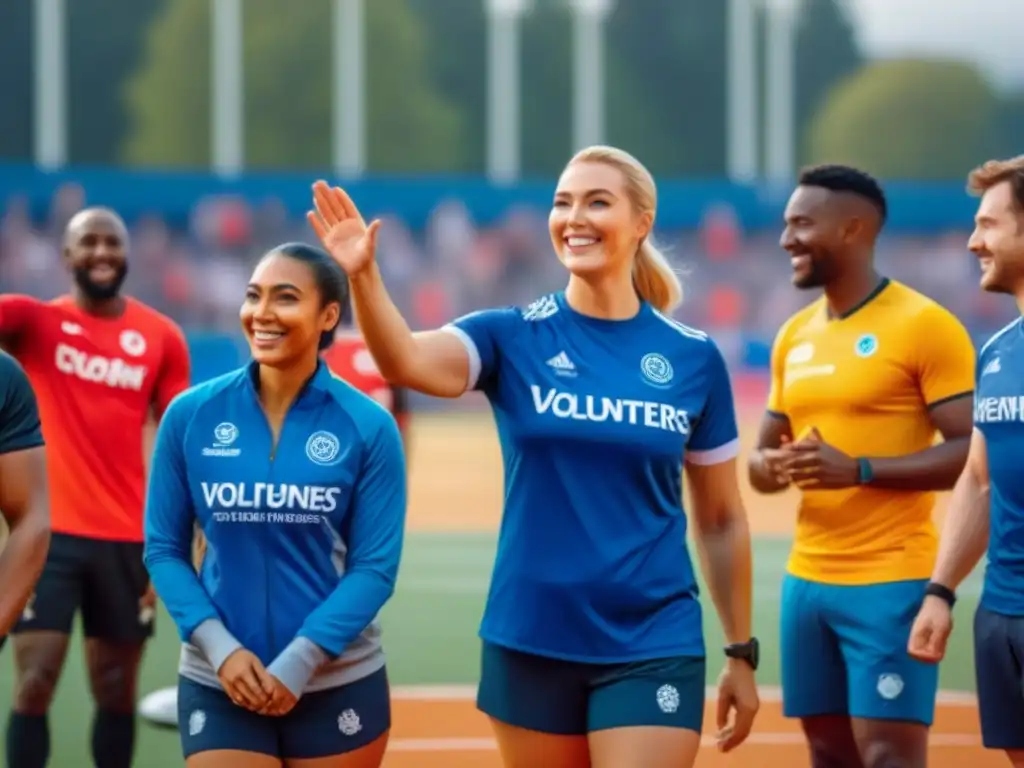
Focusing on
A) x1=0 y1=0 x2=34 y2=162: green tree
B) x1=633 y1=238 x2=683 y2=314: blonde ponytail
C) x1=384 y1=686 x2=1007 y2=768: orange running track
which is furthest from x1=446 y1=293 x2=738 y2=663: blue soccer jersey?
x1=0 y1=0 x2=34 y2=162: green tree

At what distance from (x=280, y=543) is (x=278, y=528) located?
0.05 metres

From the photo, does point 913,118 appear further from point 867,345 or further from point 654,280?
point 654,280

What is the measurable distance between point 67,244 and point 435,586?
772cm

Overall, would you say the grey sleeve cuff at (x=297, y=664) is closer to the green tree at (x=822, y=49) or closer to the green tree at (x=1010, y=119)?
the green tree at (x=1010, y=119)

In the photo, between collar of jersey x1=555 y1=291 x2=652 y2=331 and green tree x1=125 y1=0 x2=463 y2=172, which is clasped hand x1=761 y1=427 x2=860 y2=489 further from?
green tree x1=125 y1=0 x2=463 y2=172

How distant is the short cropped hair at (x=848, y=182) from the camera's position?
677 centimetres

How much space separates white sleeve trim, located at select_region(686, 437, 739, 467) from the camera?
5.25 m

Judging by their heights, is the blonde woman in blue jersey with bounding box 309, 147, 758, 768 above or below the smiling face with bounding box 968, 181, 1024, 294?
below

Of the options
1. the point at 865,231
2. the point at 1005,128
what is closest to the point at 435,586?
the point at 865,231

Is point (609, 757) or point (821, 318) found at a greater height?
point (821, 318)

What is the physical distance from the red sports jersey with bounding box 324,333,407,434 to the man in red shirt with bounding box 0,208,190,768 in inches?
70.0

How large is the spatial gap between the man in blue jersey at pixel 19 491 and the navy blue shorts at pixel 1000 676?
2.83 metres

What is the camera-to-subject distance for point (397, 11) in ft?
242

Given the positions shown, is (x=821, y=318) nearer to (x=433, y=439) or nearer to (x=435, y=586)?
(x=435, y=586)
